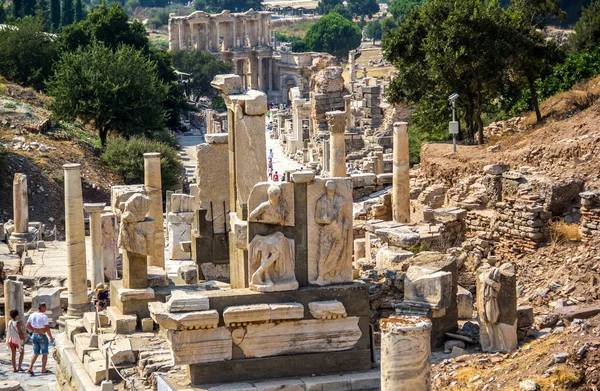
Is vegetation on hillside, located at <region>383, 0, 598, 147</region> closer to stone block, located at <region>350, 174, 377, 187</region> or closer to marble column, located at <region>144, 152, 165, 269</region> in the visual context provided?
stone block, located at <region>350, 174, 377, 187</region>

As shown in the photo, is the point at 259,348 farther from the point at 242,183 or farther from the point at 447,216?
the point at 447,216

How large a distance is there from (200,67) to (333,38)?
95.3ft

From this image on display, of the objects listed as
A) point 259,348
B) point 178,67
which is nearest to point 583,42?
point 259,348

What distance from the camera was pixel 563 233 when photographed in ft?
69.5

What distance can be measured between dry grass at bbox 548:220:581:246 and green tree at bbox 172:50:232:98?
77.4m

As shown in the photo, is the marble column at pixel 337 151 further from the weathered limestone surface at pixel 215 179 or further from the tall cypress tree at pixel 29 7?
the tall cypress tree at pixel 29 7

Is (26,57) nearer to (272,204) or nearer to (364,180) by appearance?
(364,180)

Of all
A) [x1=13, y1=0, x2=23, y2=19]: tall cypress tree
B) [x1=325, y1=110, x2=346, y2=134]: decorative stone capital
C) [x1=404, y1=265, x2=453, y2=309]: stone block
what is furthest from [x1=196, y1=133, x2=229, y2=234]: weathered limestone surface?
[x1=13, y1=0, x2=23, y2=19]: tall cypress tree

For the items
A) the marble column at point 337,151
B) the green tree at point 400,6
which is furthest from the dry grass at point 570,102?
the green tree at point 400,6

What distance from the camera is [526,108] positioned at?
36.7 metres

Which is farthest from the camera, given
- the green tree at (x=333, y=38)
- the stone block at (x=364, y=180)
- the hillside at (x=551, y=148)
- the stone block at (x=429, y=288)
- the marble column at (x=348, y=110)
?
the green tree at (x=333, y=38)

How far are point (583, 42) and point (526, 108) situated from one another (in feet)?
65.8

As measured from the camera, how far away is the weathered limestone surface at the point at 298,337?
16.4 metres

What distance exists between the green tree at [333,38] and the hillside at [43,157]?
74.4 metres
